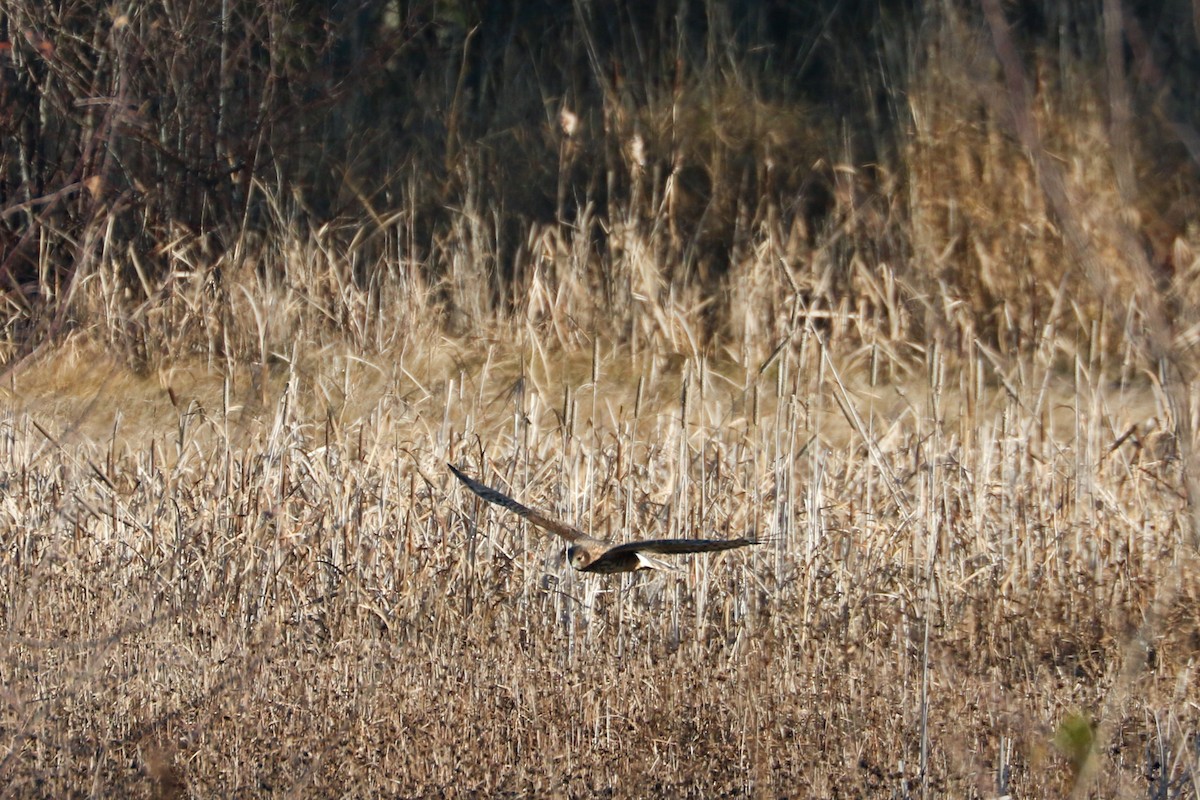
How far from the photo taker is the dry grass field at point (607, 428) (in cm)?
314

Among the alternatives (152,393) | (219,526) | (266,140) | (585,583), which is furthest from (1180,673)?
(266,140)

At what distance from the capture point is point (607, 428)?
18.7 ft

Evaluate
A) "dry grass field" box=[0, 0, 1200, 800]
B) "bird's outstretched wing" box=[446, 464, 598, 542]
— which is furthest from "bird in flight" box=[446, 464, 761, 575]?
"dry grass field" box=[0, 0, 1200, 800]

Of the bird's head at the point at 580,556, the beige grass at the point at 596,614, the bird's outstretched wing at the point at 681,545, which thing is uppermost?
the bird's outstretched wing at the point at 681,545

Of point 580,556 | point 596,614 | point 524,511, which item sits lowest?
point 596,614

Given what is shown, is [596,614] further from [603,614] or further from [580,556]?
[580,556]

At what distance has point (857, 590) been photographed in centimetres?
405

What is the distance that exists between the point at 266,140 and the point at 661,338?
9.43 feet

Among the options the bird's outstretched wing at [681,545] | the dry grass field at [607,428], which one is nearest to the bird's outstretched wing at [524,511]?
the bird's outstretched wing at [681,545]

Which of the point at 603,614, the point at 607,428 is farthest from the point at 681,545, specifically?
the point at 607,428

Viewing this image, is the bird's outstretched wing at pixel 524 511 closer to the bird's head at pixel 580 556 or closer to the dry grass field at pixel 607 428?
the bird's head at pixel 580 556

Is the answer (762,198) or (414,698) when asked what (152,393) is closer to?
(762,198)

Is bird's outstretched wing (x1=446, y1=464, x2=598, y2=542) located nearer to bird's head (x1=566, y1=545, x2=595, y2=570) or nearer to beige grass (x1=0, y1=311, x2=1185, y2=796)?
bird's head (x1=566, y1=545, x2=595, y2=570)

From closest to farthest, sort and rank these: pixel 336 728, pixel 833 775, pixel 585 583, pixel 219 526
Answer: pixel 833 775 → pixel 336 728 → pixel 585 583 → pixel 219 526
